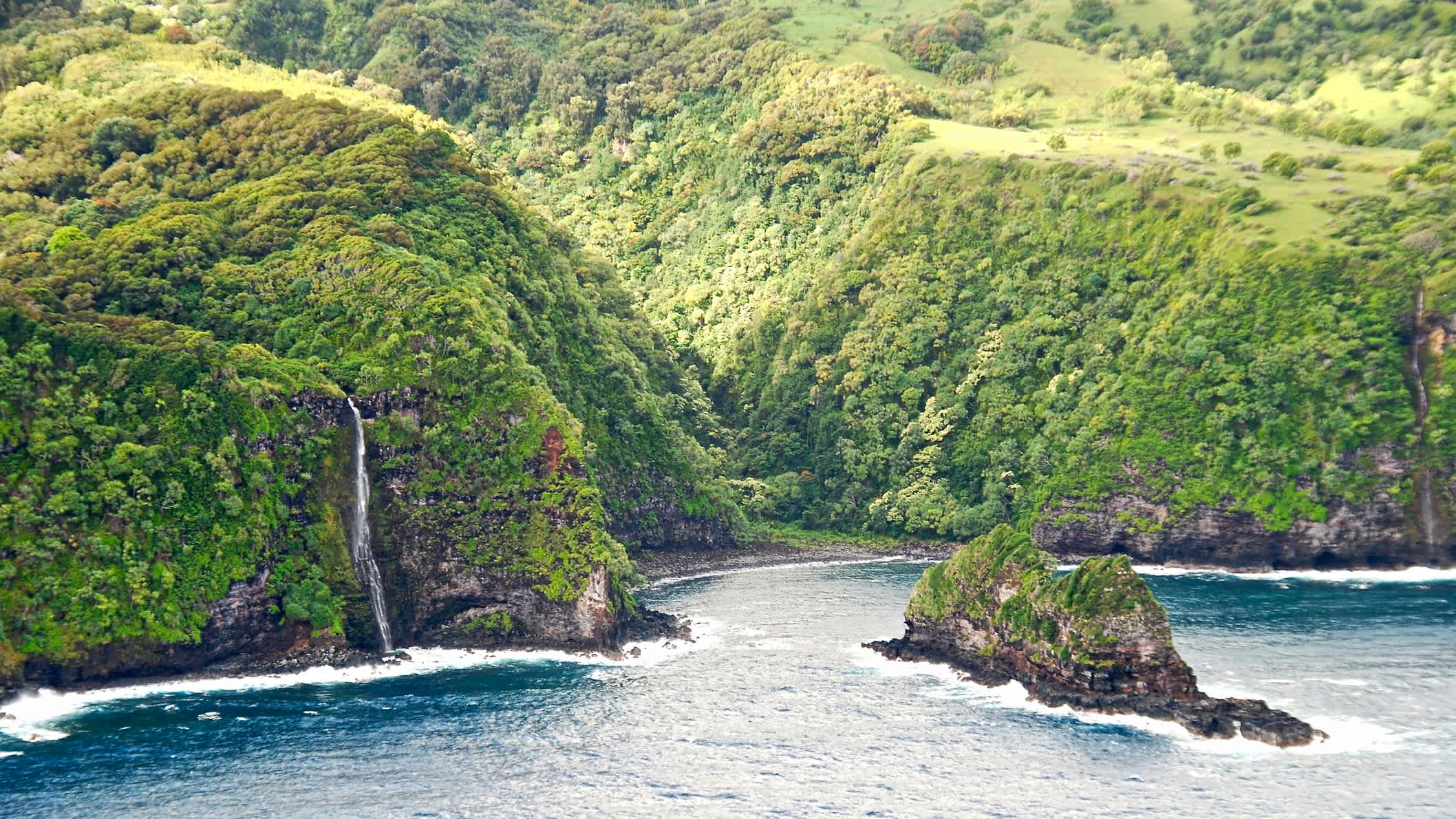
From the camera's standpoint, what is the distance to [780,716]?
92188 mm

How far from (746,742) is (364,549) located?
120 ft

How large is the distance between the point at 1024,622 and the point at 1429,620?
117 feet

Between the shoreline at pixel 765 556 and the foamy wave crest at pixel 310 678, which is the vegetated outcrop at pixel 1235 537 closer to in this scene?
the shoreline at pixel 765 556

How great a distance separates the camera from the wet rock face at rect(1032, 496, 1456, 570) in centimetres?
13662

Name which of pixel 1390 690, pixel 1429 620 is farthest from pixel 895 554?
pixel 1390 690

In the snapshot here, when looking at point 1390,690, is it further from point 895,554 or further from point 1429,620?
point 895,554

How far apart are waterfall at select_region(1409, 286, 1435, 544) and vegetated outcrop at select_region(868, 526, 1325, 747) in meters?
53.6

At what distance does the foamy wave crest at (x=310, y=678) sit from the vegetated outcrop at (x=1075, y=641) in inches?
758

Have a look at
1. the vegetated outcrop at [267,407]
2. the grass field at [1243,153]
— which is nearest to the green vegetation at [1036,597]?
the vegetated outcrop at [267,407]

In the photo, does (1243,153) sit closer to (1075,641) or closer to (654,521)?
(654,521)

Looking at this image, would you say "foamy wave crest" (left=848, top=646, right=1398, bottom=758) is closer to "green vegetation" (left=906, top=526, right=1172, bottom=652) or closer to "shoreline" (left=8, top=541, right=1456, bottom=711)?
"green vegetation" (left=906, top=526, right=1172, bottom=652)

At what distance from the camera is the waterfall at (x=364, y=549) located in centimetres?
10825

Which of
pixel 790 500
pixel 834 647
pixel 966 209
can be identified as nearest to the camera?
pixel 834 647

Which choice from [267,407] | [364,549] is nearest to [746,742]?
[364,549]
